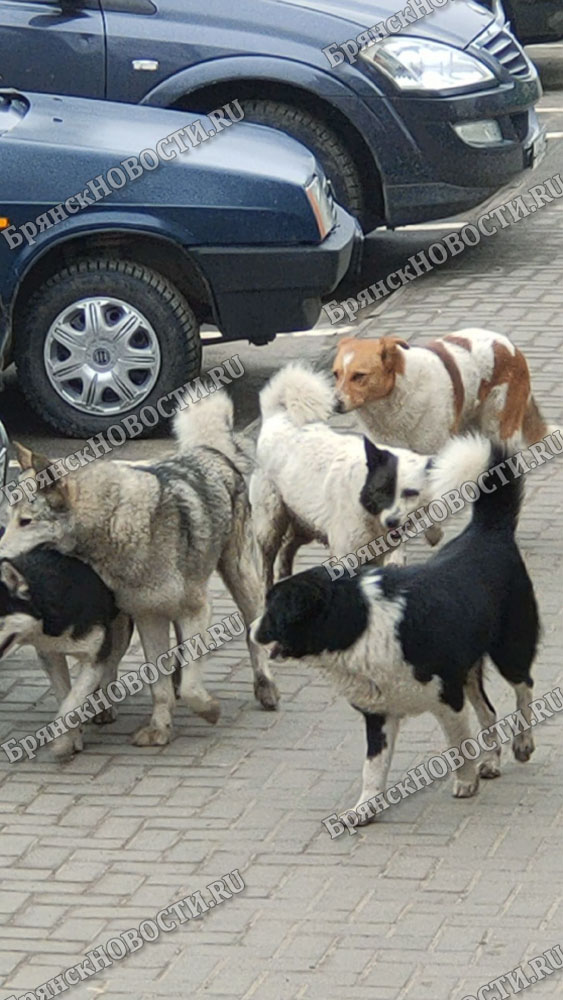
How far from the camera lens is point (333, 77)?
485 inches

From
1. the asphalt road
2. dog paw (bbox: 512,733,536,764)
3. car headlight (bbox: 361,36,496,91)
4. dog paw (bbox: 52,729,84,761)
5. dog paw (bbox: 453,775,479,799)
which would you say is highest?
car headlight (bbox: 361,36,496,91)

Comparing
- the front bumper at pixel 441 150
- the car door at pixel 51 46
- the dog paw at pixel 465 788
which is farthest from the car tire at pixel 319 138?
the dog paw at pixel 465 788

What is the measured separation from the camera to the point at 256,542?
7.90m

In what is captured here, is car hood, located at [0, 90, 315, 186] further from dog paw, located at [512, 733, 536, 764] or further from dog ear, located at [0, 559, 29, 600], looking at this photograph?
dog paw, located at [512, 733, 536, 764]

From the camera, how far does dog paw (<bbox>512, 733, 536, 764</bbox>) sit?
6.66 metres

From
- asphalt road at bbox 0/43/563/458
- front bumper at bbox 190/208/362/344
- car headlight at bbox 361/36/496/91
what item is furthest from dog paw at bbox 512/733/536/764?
car headlight at bbox 361/36/496/91

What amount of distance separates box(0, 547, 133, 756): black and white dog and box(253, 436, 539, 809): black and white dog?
90 centimetres

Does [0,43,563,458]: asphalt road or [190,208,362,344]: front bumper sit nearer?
[190,208,362,344]: front bumper

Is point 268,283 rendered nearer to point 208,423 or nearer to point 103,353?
point 103,353

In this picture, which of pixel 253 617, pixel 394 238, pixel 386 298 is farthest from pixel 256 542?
pixel 394 238

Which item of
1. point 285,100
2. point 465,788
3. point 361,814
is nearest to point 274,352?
point 285,100

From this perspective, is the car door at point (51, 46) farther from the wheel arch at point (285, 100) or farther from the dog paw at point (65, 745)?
the dog paw at point (65, 745)

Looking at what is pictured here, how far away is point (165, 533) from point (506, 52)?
24.7 ft

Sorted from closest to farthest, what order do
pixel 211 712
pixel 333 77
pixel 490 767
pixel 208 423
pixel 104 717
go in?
pixel 490 767 → pixel 211 712 → pixel 104 717 → pixel 208 423 → pixel 333 77
